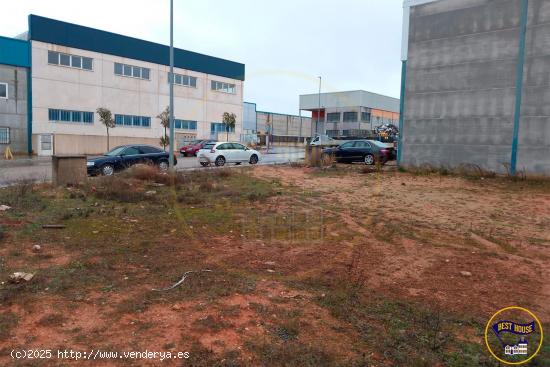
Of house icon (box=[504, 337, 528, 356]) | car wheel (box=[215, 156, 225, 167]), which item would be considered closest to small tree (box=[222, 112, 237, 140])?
car wheel (box=[215, 156, 225, 167])

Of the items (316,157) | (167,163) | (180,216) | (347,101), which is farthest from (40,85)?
(347,101)

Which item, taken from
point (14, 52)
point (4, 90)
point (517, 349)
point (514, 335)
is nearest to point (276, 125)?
point (14, 52)

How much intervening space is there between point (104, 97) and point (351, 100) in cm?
5053

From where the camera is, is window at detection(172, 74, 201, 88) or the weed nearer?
the weed

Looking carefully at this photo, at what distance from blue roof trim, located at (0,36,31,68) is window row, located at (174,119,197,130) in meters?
15.6

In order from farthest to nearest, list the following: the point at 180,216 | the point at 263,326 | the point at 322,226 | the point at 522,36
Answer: the point at 522,36
the point at 180,216
the point at 322,226
the point at 263,326

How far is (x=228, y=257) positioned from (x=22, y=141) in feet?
114

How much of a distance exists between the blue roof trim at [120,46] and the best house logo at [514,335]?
39.9 metres

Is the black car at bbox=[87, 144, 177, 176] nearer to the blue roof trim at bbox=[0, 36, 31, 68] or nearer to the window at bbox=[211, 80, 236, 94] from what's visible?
the blue roof trim at bbox=[0, 36, 31, 68]

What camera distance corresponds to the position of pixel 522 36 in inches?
706

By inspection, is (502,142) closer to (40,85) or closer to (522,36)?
(522,36)

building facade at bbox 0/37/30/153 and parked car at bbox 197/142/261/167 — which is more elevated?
building facade at bbox 0/37/30/153

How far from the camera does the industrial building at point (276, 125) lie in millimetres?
81619

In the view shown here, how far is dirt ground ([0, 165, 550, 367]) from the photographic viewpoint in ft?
12.0
